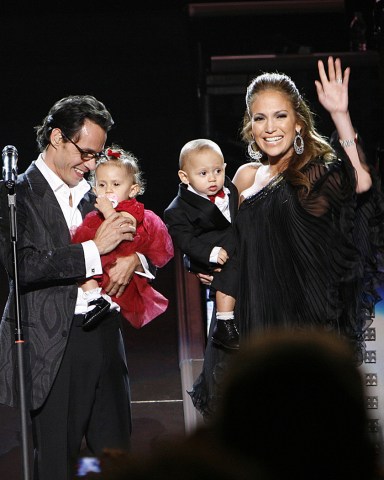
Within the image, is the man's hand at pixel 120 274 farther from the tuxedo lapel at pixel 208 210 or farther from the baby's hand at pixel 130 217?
the tuxedo lapel at pixel 208 210

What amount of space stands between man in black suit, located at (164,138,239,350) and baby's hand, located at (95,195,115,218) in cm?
28

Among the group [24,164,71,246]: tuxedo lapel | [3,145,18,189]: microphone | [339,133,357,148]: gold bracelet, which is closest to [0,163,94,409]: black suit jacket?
[24,164,71,246]: tuxedo lapel

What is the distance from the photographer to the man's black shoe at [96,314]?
3.57 metres

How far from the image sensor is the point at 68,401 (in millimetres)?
3615

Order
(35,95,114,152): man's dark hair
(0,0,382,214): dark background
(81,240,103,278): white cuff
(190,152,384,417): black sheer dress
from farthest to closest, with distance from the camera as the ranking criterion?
1. (0,0,382,214): dark background
2. (35,95,114,152): man's dark hair
3. (81,240,103,278): white cuff
4. (190,152,384,417): black sheer dress

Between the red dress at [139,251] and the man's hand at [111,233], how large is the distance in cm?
10

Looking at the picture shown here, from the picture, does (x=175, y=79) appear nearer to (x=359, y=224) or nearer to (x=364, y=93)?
(x=364, y=93)

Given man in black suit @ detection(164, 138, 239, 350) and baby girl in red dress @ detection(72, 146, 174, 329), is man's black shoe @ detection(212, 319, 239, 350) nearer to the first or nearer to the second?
man in black suit @ detection(164, 138, 239, 350)

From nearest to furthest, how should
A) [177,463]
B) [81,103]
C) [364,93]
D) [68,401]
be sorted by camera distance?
[177,463], [68,401], [81,103], [364,93]

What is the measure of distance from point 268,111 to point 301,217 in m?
0.47

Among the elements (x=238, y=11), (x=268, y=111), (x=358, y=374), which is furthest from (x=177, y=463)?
(x=238, y=11)

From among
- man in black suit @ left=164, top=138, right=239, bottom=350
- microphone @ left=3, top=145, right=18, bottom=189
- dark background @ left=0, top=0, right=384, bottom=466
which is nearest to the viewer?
microphone @ left=3, top=145, right=18, bottom=189

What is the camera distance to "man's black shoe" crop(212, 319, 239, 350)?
11.8ft

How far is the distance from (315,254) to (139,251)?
1.02 m
